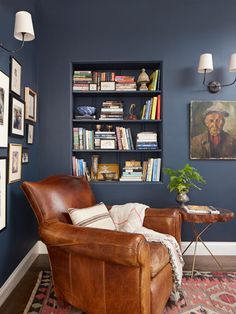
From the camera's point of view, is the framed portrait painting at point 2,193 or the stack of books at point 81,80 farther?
the stack of books at point 81,80

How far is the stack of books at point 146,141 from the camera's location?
293cm

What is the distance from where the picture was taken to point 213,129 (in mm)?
2834

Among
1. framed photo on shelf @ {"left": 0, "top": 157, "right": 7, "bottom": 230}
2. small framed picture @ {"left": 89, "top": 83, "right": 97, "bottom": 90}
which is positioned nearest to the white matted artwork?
framed photo on shelf @ {"left": 0, "top": 157, "right": 7, "bottom": 230}

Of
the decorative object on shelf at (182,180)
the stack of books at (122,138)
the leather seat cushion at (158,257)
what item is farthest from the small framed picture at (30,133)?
the leather seat cushion at (158,257)

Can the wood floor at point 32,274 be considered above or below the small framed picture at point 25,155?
below

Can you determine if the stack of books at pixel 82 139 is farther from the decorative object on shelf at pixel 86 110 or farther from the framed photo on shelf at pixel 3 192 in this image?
the framed photo on shelf at pixel 3 192

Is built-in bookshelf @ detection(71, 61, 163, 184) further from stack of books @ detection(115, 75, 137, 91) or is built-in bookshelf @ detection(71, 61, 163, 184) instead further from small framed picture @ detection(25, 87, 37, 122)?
small framed picture @ detection(25, 87, 37, 122)

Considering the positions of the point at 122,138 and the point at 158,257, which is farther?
the point at 122,138

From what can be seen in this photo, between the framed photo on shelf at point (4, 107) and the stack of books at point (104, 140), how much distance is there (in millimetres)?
1146

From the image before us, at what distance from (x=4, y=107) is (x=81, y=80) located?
120 cm

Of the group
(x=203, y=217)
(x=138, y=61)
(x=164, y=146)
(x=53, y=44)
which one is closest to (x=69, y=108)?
(x=53, y=44)

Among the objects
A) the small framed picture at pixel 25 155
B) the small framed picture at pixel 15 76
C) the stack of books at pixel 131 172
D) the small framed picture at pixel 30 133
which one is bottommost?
the stack of books at pixel 131 172

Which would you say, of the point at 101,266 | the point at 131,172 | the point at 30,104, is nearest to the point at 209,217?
the point at 131,172

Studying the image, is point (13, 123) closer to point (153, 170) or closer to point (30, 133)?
point (30, 133)
